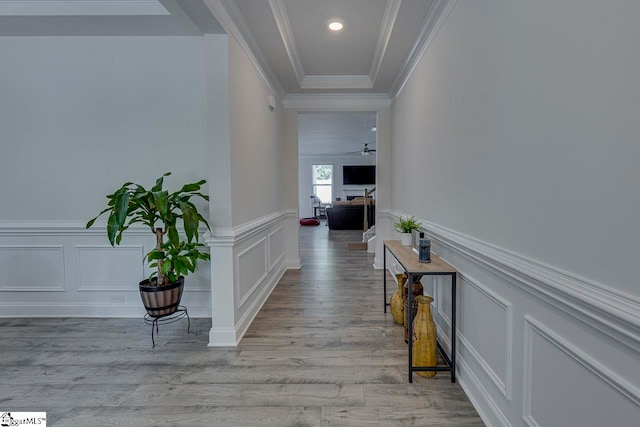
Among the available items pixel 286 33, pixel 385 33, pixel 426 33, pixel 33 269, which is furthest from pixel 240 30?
A: pixel 33 269

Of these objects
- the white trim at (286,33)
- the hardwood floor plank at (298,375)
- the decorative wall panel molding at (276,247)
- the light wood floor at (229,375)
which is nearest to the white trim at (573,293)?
the light wood floor at (229,375)

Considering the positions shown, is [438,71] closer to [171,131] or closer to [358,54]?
[358,54]

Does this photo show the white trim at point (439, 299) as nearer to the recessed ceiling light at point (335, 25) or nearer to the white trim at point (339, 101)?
the recessed ceiling light at point (335, 25)

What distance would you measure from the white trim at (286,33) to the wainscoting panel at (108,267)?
2.40 m

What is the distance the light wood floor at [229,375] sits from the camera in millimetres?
1632

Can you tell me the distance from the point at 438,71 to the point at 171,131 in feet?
7.84

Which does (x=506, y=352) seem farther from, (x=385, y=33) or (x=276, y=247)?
(x=276, y=247)

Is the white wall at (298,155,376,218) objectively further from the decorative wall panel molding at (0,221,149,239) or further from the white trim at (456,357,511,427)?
the white trim at (456,357,511,427)

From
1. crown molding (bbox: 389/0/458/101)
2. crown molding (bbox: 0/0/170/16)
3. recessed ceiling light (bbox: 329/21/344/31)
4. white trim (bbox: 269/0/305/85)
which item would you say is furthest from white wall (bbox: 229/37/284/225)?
crown molding (bbox: 389/0/458/101)

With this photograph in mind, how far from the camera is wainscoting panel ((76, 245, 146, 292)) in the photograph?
289cm

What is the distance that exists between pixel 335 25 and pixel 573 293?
8.98ft

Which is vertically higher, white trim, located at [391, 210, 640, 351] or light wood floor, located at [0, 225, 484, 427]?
white trim, located at [391, 210, 640, 351]

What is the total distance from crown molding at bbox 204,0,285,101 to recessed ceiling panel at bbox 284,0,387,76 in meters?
0.38

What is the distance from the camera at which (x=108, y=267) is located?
9.52 feet
